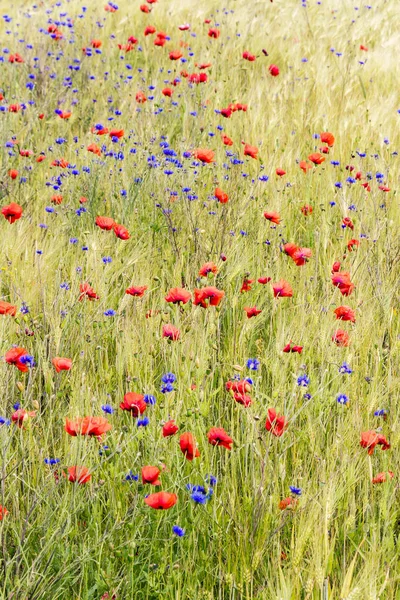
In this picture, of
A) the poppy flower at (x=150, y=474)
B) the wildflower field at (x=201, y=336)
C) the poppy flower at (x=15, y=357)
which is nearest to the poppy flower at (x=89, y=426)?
the wildflower field at (x=201, y=336)

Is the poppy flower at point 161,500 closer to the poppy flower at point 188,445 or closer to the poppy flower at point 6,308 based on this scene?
the poppy flower at point 188,445

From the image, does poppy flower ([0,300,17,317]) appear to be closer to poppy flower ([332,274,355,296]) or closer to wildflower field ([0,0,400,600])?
wildflower field ([0,0,400,600])

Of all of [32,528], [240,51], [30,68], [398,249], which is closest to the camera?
[32,528]

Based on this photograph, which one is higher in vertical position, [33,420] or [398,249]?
[398,249]

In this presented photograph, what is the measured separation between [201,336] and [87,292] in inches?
15.4

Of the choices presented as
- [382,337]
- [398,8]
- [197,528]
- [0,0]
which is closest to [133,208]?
[382,337]

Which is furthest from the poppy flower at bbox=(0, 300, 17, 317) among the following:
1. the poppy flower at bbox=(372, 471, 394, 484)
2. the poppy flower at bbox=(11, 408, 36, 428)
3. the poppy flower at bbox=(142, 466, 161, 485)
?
the poppy flower at bbox=(372, 471, 394, 484)

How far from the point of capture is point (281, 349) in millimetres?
1794

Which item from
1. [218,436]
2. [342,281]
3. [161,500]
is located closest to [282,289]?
[342,281]

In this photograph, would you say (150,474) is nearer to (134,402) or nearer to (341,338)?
(134,402)

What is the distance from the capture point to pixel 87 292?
203cm

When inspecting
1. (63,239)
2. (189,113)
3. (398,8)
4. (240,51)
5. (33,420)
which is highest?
(398,8)

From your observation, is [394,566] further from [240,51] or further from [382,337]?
[240,51]

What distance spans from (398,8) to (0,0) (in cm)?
424
